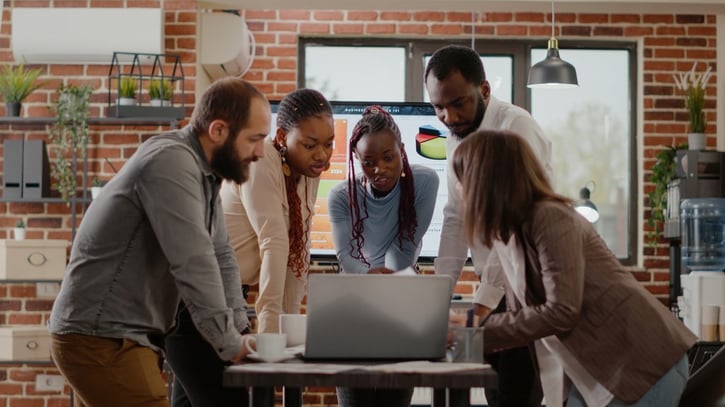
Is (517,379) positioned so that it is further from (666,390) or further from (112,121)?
(112,121)

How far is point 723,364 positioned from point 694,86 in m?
3.98

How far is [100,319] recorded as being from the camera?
6.22 ft

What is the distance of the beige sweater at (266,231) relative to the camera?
8.16 feet

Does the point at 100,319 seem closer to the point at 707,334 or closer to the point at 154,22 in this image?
the point at 154,22

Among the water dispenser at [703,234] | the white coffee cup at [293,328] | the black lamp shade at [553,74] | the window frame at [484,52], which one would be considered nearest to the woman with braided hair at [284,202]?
the white coffee cup at [293,328]

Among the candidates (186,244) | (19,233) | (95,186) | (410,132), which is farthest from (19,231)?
(186,244)

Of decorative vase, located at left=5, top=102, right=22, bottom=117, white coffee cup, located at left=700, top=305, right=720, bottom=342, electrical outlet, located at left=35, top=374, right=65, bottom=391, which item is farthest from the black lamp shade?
electrical outlet, located at left=35, top=374, right=65, bottom=391

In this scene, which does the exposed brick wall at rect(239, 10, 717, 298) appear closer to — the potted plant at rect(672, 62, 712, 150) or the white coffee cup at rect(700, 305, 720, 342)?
the potted plant at rect(672, 62, 712, 150)

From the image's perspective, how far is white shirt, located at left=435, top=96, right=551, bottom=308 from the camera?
8.20 feet

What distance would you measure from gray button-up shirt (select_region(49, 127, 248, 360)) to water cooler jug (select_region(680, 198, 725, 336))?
3.88 metres

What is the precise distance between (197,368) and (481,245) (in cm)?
81

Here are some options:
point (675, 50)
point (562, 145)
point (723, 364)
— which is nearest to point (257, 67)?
point (562, 145)

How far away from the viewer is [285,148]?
2.68 metres

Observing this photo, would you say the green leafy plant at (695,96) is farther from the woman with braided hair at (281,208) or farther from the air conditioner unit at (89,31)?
the woman with braided hair at (281,208)
